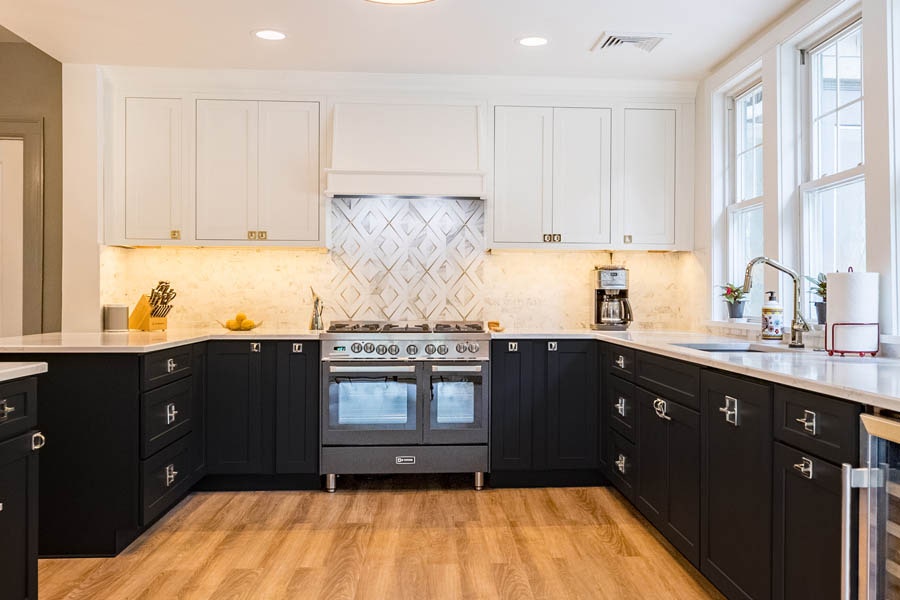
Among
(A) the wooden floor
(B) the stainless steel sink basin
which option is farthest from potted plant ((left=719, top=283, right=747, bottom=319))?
(A) the wooden floor

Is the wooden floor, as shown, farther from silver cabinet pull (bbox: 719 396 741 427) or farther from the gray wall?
the gray wall

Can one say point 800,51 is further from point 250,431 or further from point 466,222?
point 250,431

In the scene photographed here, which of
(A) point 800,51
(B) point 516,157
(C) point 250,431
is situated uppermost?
(A) point 800,51

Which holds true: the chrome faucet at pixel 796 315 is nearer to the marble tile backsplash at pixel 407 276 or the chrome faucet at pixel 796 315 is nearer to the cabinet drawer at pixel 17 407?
the marble tile backsplash at pixel 407 276

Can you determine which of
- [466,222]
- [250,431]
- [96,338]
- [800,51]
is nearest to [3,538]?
[96,338]

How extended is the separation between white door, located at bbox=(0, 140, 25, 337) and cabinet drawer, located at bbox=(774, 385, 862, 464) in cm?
424

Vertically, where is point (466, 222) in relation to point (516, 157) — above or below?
below

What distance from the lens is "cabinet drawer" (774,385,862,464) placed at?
1.56m

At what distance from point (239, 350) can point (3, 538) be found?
6.46 ft

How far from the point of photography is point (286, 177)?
407 cm

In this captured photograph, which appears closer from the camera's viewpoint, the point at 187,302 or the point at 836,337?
the point at 836,337

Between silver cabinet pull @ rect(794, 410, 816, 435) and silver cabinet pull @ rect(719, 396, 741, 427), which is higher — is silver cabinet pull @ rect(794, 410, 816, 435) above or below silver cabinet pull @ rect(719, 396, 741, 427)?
above

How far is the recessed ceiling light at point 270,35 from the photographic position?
3.43m

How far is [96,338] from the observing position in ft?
10.5
